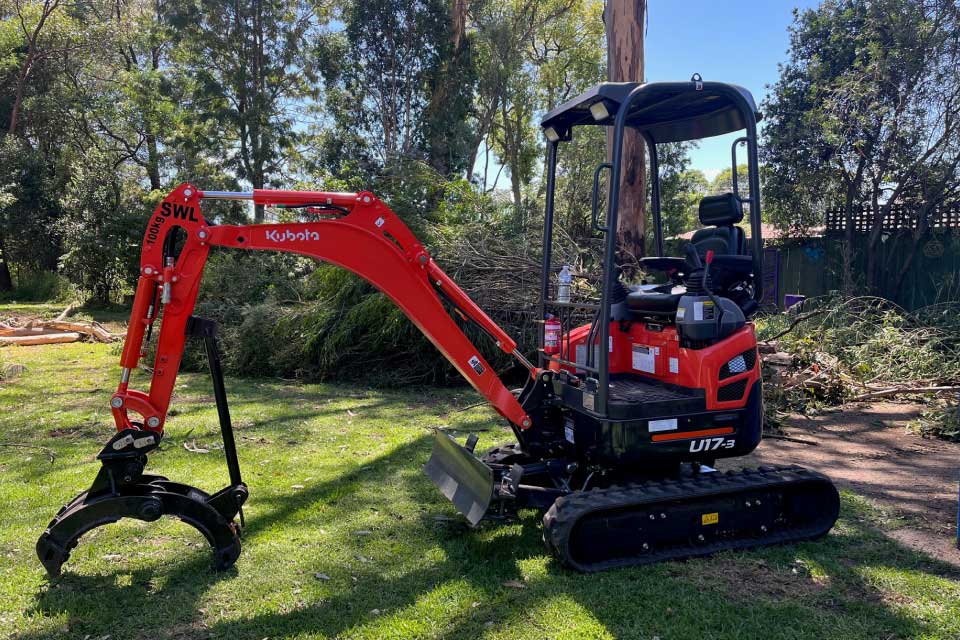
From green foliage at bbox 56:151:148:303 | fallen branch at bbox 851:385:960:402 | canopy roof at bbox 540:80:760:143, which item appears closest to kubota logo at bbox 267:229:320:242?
canopy roof at bbox 540:80:760:143

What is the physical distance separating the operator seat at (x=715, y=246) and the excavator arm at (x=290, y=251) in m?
1.03

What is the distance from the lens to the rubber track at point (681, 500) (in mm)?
4012

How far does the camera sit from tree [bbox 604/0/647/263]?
998 centimetres

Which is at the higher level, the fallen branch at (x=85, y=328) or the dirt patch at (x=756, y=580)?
the fallen branch at (x=85, y=328)

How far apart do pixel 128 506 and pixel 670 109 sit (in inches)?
172

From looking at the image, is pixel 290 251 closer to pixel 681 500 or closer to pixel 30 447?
pixel 681 500

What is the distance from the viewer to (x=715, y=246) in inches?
184

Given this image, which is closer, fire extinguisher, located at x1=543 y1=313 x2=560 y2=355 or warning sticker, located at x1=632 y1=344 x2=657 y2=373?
warning sticker, located at x1=632 y1=344 x2=657 y2=373

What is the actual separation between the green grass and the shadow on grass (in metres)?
0.01

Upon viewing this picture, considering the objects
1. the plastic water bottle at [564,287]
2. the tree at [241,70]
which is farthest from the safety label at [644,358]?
the tree at [241,70]

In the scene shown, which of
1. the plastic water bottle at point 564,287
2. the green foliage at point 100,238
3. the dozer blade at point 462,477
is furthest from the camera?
the green foliage at point 100,238

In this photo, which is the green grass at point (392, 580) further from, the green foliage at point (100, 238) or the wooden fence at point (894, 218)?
the green foliage at point (100, 238)

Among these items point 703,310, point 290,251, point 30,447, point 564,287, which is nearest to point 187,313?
point 290,251

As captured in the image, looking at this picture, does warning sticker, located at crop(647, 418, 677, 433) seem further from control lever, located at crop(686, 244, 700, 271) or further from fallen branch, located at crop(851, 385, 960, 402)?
fallen branch, located at crop(851, 385, 960, 402)
